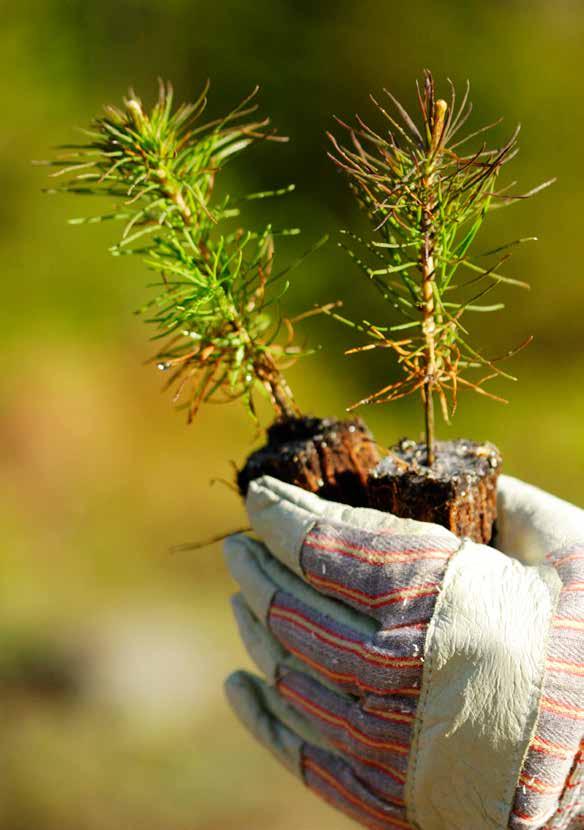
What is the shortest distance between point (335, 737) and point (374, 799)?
6 cm

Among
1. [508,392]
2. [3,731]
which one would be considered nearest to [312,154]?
[508,392]

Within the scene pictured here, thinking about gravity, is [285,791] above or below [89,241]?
below

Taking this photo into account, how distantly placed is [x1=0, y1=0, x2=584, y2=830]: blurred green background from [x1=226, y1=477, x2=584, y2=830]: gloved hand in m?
1.12

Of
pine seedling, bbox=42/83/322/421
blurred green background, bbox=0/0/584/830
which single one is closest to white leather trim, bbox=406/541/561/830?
pine seedling, bbox=42/83/322/421

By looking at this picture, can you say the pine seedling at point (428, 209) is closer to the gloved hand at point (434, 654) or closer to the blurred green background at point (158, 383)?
the gloved hand at point (434, 654)

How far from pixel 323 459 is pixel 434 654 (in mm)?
215

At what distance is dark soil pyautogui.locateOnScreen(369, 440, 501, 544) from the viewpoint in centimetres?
64

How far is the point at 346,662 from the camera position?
63cm

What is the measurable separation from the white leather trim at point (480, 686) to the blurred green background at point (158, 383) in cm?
119

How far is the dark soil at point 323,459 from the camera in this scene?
717 millimetres

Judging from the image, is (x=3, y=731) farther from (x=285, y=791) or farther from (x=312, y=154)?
(x=312, y=154)

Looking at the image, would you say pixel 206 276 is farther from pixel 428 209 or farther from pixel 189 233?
pixel 428 209

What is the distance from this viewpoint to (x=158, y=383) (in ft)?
8.04

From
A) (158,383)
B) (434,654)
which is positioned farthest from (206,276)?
(158,383)
